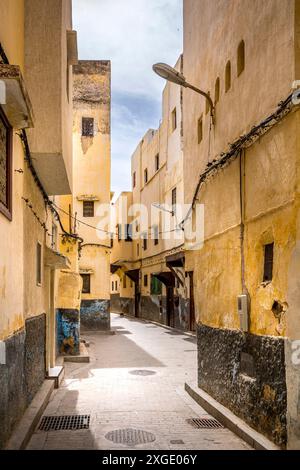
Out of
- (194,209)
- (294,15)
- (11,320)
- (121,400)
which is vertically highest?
(294,15)

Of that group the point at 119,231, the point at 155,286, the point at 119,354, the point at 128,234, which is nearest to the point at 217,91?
the point at 119,354

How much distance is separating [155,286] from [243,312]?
936 inches

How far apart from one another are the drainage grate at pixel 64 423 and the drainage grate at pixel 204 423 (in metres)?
1.63

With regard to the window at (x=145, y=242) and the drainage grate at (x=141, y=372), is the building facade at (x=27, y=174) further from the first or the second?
the window at (x=145, y=242)

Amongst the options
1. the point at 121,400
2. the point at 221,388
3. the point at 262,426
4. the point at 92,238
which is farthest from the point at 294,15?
the point at 92,238

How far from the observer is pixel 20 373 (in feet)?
22.7

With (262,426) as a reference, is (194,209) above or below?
above

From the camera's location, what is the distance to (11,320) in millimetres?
6258

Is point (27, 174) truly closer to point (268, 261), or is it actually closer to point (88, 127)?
point (268, 261)

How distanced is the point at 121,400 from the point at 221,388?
2356 millimetres

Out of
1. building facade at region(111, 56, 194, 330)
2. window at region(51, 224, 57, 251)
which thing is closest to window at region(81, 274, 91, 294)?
building facade at region(111, 56, 194, 330)

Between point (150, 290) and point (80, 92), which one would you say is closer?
point (80, 92)

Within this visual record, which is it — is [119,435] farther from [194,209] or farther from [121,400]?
[194,209]

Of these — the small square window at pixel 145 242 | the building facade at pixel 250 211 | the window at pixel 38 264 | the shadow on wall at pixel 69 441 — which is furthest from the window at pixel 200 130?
the small square window at pixel 145 242
